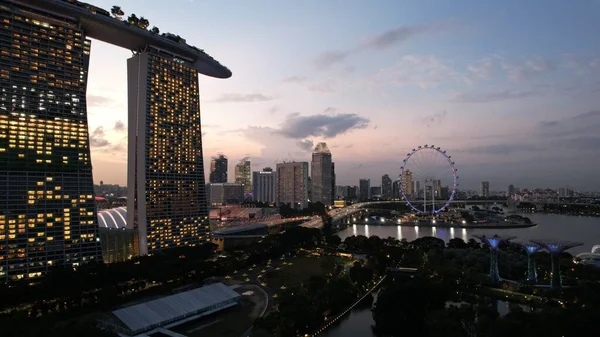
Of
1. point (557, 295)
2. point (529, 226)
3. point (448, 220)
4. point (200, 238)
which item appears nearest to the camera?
point (557, 295)

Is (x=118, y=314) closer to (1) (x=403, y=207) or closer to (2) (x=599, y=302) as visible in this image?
(2) (x=599, y=302)

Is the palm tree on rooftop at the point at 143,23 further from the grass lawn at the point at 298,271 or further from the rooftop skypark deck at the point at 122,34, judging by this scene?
the grass lawn at the point at 298,271

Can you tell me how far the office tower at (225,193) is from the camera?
17200 cm

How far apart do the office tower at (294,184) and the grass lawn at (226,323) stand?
4429 inches

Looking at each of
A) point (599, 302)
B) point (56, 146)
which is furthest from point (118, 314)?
point (599, 302)

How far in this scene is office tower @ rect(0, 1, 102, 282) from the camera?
118 feet

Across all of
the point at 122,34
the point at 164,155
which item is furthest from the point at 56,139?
the point at 122,34

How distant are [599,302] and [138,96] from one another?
54034mm

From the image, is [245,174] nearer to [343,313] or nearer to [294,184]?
[294,184]

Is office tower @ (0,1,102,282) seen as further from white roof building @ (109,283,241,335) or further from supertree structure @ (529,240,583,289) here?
supertree structure @ (529,240,583,289)

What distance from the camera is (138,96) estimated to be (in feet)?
168

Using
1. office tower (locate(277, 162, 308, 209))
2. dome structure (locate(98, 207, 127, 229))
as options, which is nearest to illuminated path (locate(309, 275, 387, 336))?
dome structure (locate(98, 207, 127, 229))

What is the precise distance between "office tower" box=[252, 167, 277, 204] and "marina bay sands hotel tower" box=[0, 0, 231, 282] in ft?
387

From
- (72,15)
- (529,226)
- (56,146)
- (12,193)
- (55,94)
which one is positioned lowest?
(529,226)
